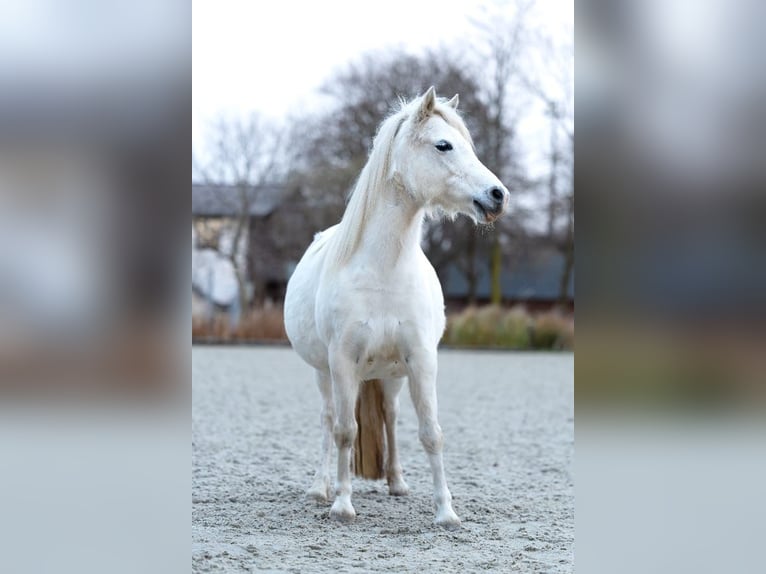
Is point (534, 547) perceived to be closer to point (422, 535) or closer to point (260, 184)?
point (422, 535)

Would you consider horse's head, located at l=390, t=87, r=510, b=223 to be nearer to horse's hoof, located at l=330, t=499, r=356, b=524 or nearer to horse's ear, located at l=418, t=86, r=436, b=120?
horse's ear, located at l=418, t=86, r=436, b=120

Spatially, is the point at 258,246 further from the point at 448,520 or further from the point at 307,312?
the point at 448,520

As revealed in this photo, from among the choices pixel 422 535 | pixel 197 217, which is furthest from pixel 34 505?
pixel 197 217

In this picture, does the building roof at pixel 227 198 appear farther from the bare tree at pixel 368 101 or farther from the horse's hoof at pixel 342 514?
Result: the horse's hoof at pixel 342 514

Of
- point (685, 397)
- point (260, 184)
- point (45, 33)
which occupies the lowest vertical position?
point (685, 397)

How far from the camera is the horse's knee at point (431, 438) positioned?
4219mm

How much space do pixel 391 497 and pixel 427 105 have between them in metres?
2.29

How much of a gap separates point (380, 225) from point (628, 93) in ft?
7.91

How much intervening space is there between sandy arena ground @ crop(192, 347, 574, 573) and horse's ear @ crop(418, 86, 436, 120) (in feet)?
6.61

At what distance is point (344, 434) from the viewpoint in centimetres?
437

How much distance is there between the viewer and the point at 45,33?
6.46 ft

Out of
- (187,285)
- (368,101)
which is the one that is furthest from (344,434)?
(368,101)

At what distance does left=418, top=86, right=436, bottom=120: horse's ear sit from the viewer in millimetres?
4020

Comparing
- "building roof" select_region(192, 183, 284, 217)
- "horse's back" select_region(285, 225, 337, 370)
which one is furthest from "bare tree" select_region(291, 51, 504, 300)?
"horse's back" select_region(285, 225, 337, 370)
